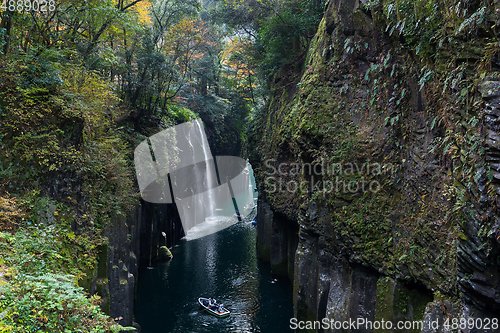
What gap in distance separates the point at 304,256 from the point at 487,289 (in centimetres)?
782

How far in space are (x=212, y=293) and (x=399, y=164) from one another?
43.4 ft

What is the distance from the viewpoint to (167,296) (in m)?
17.3

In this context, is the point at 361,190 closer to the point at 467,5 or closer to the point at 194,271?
the point at 467,5

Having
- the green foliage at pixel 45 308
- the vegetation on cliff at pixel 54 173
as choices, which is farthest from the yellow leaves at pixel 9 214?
the green foliage at pixel 45 308

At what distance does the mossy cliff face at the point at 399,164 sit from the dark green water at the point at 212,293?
12.1ft

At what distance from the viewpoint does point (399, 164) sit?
27.6 ft

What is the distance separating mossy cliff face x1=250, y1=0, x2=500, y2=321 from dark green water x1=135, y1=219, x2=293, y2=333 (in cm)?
370

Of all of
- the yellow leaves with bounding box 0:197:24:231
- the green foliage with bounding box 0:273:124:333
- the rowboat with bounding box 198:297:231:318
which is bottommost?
the rowboat with bounding box 198:297:231:318

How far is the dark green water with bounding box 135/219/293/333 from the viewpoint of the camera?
14.5 m

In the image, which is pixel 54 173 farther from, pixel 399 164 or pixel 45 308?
pixel 399 164
